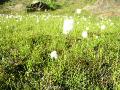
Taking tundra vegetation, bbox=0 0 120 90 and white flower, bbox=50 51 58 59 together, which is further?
white flower, bbox=50 51 58 59

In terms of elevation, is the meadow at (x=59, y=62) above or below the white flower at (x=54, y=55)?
below

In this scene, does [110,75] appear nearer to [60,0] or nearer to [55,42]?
[55,42]

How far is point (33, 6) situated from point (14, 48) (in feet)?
57.6

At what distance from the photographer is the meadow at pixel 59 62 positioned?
21.2ft

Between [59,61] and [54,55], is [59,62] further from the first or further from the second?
[54,55]

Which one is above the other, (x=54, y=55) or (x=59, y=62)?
(x=54, y=55)

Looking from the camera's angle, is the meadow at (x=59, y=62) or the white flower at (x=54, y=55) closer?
the meadow at (x=59, y=62)

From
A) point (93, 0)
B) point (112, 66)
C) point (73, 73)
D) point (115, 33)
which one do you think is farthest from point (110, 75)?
point (93, 0)

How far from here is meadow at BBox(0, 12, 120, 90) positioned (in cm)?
648

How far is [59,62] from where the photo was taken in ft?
22.4

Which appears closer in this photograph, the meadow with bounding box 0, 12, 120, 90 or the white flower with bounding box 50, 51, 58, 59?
the meadow with bounding box 0, 12, 120, 90

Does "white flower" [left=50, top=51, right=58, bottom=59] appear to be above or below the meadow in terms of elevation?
above

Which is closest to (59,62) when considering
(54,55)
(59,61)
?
(59,61)

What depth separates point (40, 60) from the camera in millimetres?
6895
